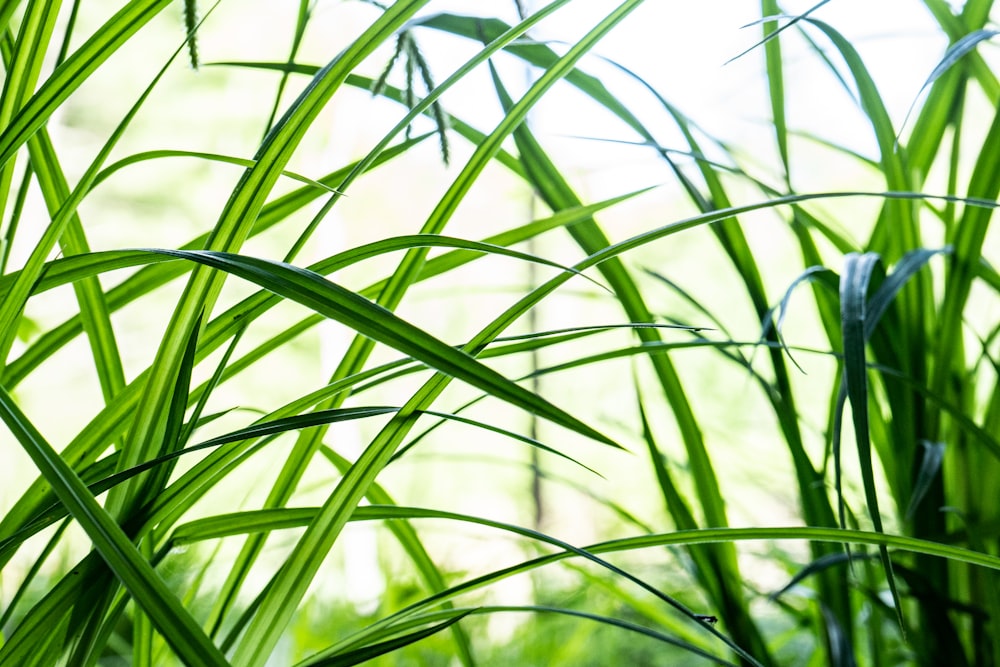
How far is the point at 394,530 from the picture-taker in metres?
0.35

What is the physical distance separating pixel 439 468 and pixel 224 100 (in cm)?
202

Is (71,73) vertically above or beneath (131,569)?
above

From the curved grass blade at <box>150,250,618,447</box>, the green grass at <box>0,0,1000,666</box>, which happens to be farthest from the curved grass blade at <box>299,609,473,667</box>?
the curved grass blade at <box>150,250,618,447</box>

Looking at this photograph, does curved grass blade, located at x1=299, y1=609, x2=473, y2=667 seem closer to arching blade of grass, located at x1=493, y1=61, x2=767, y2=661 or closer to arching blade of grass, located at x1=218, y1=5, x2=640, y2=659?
arching blade of grass, located at x1=218, y1=5, x2=640, y2=659

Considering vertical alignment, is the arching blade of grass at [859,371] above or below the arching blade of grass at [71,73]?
below

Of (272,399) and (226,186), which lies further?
(226,186)

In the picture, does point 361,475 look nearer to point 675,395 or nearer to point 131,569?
point 131,569

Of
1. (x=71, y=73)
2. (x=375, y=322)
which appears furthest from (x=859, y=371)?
(x=71, y=73)

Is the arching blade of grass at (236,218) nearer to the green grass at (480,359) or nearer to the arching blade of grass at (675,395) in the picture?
the green grass at (480,359)

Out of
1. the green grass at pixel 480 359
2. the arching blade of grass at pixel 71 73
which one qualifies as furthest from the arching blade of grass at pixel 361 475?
the arching blade of grass at pixel 71 73

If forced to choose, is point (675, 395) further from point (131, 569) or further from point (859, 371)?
point (131, 569)

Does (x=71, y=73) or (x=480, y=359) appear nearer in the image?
(x=71, y=73)

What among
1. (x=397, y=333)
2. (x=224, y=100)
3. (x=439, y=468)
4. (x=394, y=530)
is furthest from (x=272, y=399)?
(x=397, y=333)

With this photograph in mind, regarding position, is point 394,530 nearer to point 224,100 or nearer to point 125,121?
point 125,121
